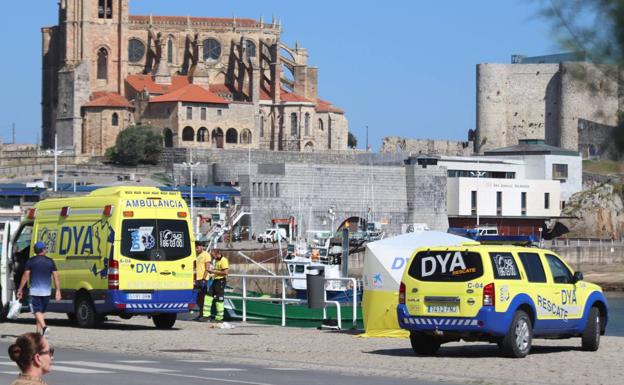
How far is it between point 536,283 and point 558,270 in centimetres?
78

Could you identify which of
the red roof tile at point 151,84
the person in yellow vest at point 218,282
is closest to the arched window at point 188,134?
the red roof tile at point 151,84

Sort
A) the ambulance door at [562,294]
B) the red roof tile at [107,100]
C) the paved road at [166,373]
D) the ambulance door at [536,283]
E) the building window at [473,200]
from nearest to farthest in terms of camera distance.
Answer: the paved road at [166,373]
the ambulance door at [536,283]
the ambulance door at [562,294]
the building window at [473,200]
the red roof tile at [107,100]

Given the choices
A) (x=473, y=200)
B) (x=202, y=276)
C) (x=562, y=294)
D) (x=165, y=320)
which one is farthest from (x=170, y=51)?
(x=562, y=294)

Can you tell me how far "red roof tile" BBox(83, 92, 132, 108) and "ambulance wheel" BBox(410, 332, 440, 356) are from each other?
9412 centimetres

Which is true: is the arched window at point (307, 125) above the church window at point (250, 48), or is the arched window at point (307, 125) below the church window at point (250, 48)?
below

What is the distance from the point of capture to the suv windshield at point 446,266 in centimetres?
1867

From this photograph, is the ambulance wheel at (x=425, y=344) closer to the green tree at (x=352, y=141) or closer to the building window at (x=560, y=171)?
the building window at (x=560, y=171)

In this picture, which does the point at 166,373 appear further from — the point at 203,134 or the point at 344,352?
the point at 203,134

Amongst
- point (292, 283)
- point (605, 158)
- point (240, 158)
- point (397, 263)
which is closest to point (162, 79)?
point (240, 158)

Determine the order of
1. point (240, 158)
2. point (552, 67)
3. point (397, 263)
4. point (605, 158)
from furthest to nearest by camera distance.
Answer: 1. point (552, 67)
2. point (240, 158)
3. point (397, 263)
4. point (605, 158)

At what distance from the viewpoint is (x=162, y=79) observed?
119 metres

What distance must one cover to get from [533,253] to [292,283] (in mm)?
39111

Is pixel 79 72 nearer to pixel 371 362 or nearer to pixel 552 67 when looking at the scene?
pixel 552 67

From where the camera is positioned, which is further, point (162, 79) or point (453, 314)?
point (162, 79)
